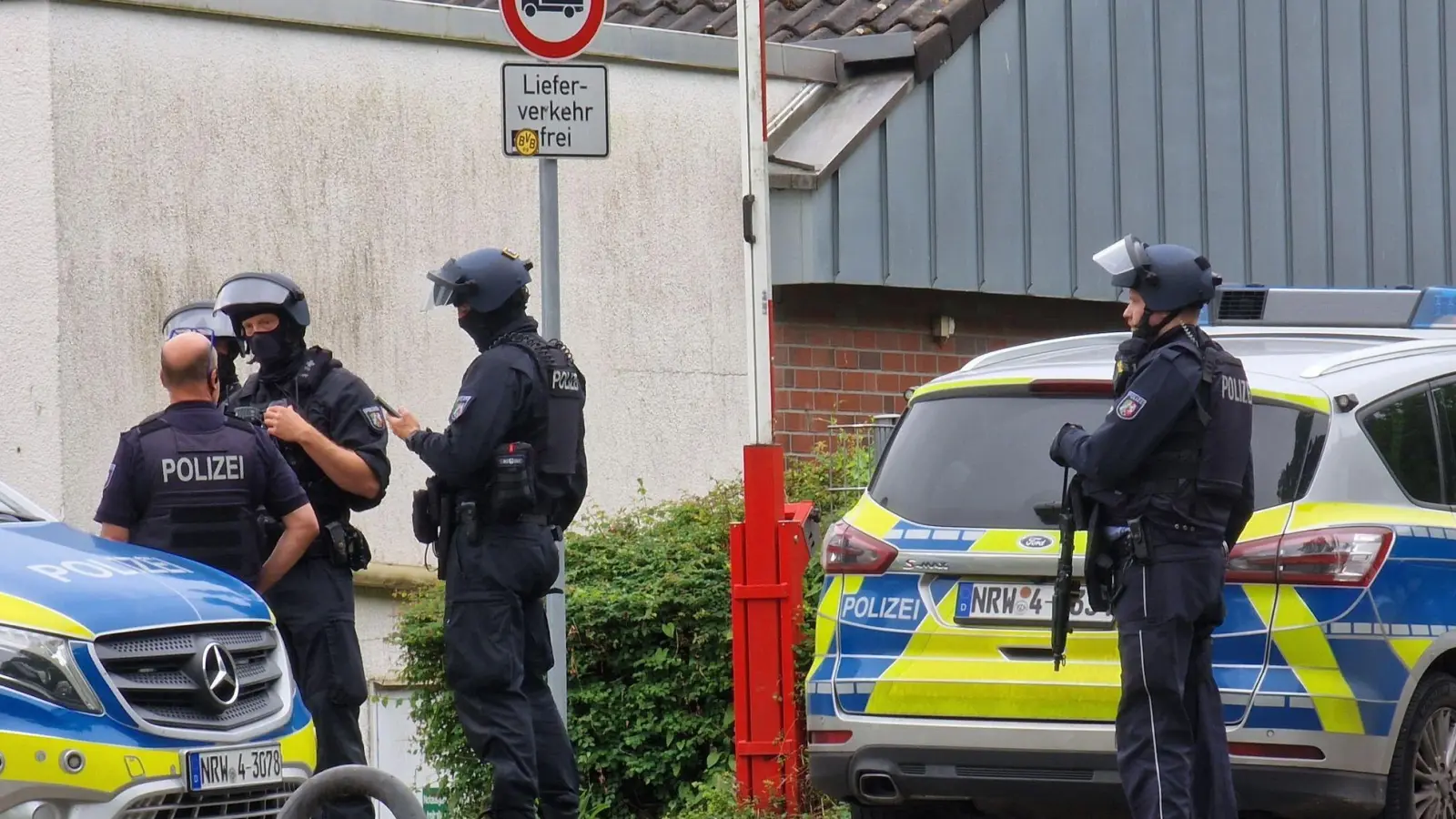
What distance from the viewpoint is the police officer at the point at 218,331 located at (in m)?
8.58

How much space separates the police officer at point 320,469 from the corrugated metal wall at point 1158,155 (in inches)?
185

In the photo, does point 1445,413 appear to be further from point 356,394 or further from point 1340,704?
point 356,394

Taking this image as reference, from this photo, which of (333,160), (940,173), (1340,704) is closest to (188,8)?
(333,160)

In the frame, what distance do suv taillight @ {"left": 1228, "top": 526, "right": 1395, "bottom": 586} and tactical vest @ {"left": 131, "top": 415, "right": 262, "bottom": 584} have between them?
312 cm

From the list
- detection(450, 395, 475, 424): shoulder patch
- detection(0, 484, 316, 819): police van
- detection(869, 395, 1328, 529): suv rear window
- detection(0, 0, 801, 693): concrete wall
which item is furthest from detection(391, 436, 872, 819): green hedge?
detection(0, 484, 316, 819): police van

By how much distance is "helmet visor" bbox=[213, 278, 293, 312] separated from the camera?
25.5 ft

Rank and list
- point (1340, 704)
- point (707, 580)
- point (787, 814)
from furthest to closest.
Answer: point (707, 580) < point (787, 814) < point (1340, 704)

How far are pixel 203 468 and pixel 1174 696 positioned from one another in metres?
3.07

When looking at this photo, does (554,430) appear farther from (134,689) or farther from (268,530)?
(134,689)

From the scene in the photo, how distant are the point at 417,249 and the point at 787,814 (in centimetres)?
398

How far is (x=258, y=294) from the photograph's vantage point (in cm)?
777

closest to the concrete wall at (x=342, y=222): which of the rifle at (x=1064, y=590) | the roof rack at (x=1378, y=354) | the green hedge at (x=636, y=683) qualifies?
the green hedge at (x=636, y=683)

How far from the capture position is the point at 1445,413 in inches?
291

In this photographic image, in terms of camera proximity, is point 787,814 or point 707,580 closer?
point 787,814
